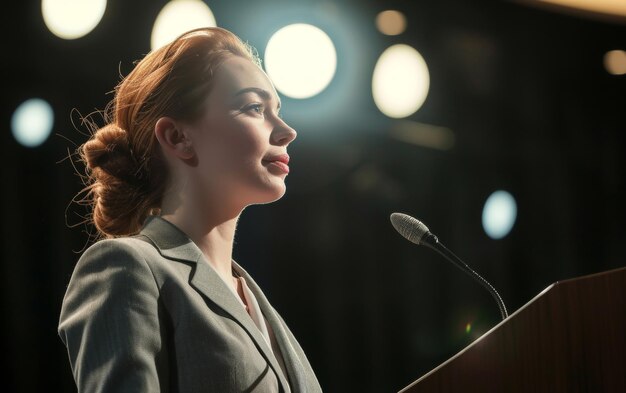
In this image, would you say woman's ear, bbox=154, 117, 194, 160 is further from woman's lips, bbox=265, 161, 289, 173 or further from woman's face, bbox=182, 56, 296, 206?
woman's lips, bbox=265, 161, 289, 173

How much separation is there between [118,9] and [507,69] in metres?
1.74

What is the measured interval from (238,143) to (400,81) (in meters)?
2.03

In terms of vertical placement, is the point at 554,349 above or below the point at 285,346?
above

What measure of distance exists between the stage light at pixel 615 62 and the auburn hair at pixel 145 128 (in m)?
2.55

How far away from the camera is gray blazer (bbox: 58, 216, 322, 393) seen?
121cm

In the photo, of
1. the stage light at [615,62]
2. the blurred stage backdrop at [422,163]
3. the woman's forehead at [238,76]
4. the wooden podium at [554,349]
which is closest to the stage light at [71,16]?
the blurred stage backdrop at [422,163]

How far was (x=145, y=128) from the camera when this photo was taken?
1568mm

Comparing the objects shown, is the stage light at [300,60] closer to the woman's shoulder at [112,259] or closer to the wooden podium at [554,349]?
the woman's shoulder at [112,259]

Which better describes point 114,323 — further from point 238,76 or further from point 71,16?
point 71,16

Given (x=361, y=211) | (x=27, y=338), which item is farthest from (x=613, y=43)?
(x=27, y=338)

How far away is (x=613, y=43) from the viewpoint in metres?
3.65

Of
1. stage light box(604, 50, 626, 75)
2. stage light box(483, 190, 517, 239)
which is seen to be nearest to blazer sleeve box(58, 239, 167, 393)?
stage light box(483, 190, 517, 239)

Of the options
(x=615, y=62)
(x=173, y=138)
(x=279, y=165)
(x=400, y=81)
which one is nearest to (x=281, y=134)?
(x=279, y=165)

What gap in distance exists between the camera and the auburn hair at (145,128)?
1.55 m
